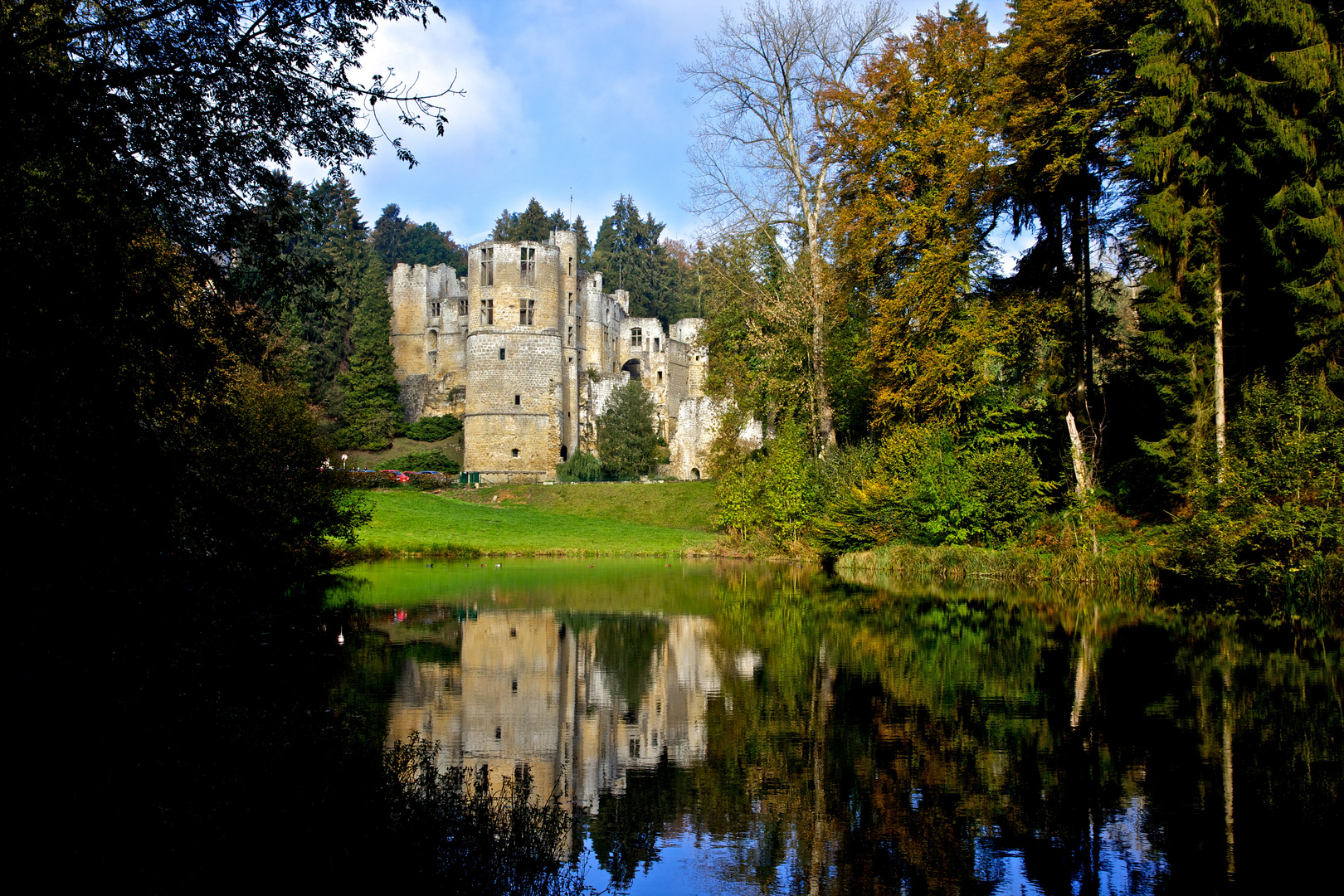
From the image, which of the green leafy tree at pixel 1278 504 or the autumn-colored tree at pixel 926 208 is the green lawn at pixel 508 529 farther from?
the green leafy tree at pixel 1278 504

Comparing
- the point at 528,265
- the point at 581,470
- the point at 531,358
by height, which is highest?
the point at 528,265

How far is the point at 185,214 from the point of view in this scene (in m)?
7.95

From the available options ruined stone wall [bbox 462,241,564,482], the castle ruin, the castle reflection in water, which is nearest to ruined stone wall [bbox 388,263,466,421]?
the castle ruin

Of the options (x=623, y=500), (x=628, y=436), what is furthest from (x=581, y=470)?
(x=623, y=500)

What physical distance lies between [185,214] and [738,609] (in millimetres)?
9752

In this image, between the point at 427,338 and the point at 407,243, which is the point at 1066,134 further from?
the point at 407,243

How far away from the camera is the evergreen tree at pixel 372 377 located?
2244 inches

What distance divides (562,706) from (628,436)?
43.5 meters

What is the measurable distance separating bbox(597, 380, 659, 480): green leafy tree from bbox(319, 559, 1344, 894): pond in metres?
37.3

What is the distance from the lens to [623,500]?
133 ft

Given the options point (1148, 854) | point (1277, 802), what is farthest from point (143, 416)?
point (1277, 802)

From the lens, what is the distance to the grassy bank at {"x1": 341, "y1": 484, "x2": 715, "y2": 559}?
28156 millimetres

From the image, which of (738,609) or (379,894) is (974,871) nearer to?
(379,894)

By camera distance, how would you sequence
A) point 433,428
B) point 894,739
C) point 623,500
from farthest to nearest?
1. point 433,428
2. point 623,500
3. point 894,739
